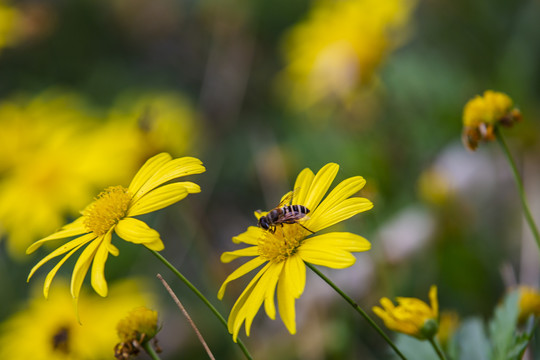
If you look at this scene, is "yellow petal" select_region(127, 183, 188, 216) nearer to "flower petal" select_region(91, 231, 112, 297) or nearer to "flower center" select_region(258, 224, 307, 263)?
"flower petal" select_region(91, 231, 112, 297)

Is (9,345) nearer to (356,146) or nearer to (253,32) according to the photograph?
(356,146)

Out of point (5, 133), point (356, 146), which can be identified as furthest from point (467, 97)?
point (5, 133)

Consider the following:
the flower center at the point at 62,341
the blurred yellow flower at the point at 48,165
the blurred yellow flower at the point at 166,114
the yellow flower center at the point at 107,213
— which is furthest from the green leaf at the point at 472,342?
the blurred yellow flower at the point at 48,165

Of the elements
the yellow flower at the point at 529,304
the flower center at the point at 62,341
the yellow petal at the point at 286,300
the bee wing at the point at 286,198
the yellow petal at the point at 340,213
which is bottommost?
the yellow flower at the point at 529,304

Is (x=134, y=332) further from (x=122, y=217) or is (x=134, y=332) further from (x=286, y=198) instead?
(x=286, y=198)

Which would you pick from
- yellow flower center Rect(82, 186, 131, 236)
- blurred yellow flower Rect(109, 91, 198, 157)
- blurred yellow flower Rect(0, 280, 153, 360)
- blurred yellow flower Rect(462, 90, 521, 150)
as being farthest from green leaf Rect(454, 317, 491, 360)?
blurred yellow flower Rect(109, 91, 198, 157)

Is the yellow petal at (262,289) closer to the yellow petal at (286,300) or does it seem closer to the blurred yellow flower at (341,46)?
the yellow petal at (286,300)
